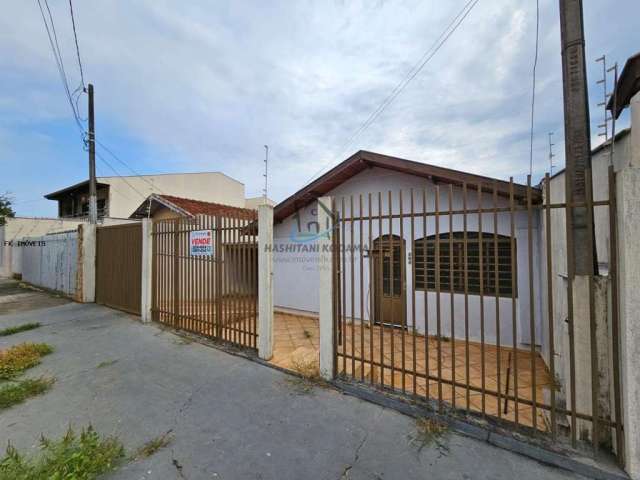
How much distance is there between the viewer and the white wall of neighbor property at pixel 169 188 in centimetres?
1819

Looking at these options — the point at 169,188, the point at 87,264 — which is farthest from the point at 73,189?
the point at 87,264

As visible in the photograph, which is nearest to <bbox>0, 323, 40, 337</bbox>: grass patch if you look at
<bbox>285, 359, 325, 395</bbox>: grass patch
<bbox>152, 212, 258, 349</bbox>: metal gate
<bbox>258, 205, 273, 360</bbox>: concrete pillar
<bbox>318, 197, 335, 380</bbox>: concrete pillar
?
<bbox>152, 212, 258, 349</bbox>: metal gate

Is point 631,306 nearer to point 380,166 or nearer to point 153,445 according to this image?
point 153,445

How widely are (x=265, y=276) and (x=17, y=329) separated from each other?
6.06 metres

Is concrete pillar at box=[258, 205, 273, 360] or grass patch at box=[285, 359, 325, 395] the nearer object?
grass patch at box=[285, 359, 325, 395]

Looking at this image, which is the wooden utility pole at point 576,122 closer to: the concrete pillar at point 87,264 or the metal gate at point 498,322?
the metal gate at point 498,322

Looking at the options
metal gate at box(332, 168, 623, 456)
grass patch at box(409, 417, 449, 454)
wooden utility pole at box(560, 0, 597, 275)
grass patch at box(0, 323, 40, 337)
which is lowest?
grass patch at box(409, 417, 449, 454)

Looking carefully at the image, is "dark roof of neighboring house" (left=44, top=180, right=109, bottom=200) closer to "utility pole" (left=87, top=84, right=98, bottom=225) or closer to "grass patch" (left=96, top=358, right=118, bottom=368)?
"utility pole" (left=87, top=84, right=98, bottom=225)

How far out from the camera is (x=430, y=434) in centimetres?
262

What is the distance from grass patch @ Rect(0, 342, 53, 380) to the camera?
12.9ft

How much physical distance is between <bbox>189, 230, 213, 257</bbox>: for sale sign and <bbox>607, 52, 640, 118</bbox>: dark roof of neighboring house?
5466 mm

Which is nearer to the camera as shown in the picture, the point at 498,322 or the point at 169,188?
the point at 498,322

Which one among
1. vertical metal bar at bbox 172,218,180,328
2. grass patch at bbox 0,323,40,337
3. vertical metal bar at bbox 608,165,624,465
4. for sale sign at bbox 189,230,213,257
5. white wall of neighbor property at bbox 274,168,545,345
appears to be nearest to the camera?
vertical metal bar at bbox 608,165,624,465

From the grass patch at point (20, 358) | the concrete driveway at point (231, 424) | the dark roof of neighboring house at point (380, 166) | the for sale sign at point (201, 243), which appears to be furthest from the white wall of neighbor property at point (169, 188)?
the concrete driveway at point (231, 424)
